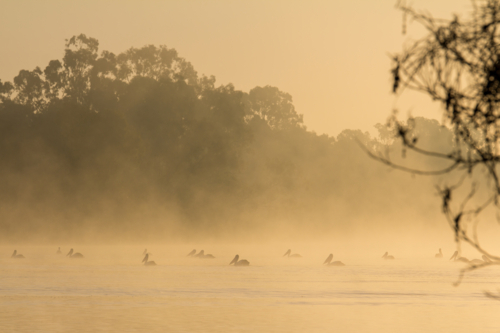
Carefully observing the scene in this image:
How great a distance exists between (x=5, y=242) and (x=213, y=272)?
2826 centimetres

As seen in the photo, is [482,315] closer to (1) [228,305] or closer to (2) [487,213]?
(1) [228,305]

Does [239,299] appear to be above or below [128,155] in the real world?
below

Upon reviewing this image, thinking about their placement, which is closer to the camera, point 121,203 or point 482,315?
point 482,315

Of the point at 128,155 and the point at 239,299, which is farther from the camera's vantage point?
the point at 128,155

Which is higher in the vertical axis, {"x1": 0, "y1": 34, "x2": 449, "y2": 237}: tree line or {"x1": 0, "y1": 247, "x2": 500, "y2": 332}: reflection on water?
{"x1": 0, "y1": 34, "x2": 449, "y2": 237}: tree line

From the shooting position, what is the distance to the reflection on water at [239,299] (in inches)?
556

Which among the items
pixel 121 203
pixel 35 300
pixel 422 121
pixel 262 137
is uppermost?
pixel 422 121

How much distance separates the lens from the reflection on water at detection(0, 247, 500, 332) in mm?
14125

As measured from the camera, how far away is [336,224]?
7694cm

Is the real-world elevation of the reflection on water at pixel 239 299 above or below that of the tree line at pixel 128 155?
below

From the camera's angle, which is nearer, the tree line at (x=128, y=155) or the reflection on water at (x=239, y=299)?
the reflection on water at (x=239, y=299)

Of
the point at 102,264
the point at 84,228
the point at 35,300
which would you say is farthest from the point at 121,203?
the point at 35,300

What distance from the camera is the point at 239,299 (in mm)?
18453

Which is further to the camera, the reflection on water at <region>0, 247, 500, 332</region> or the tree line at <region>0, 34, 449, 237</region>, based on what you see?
the tree line at <region>0, 34, 449, 237</region>
